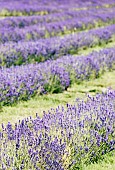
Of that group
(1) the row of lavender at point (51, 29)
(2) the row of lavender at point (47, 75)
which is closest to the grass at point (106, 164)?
(2) the row of lavender at point (47, 75)

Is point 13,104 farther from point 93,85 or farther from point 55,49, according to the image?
point 55,49

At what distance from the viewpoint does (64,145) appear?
3680mm

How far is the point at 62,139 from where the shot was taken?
3861mm

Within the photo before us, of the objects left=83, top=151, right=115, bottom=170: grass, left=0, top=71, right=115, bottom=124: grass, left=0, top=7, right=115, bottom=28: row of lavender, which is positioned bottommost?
left=83, top=151, right=115, bottom=170: grass

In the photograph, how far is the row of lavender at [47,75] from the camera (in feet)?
20.0

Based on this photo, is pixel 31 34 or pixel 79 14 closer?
pixel 31 34

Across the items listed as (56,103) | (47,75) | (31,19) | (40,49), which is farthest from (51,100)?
(31,19)

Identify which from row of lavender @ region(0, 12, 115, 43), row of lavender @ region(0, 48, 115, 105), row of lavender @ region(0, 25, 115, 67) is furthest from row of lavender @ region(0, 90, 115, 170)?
row of lavender @ region(0, 12, 115, 43)

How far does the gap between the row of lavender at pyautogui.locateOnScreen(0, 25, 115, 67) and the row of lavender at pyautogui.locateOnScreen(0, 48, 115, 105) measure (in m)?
1.52

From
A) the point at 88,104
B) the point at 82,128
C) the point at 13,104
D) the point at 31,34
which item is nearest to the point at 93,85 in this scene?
the point at 13,104

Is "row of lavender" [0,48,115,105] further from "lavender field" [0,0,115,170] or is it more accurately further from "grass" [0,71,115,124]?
"grass" [0,71,115,124]

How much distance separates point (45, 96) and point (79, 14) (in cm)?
1263

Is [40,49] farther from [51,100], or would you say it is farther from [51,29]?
[51,29]

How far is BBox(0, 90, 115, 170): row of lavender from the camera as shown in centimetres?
351
